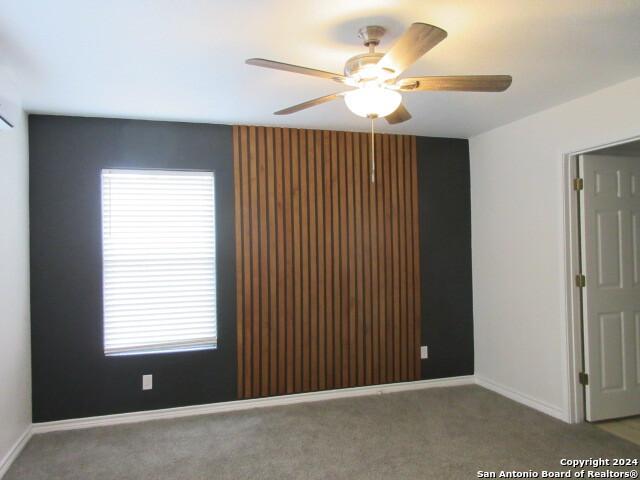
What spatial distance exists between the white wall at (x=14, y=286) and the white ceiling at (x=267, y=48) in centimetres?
37

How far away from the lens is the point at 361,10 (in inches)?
76.6

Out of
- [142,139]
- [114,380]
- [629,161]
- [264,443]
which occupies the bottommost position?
[264,443]

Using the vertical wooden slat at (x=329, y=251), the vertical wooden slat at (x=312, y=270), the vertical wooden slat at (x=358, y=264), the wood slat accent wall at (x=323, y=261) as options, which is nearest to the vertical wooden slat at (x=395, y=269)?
the wood slat accent wall at (x=323, y=261)

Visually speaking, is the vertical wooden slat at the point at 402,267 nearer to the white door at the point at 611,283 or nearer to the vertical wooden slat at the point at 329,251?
the vertical wooden slat at the point at 329,251

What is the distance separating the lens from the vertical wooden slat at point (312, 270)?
13.1 ft

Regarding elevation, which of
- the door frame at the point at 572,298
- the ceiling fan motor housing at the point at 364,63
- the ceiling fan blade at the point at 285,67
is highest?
the ceiling fan motor housing at the point at 364,63

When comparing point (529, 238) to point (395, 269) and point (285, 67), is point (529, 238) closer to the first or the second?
point (395, 269)

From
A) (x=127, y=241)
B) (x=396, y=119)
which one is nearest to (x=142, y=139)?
(x=127, y=241)

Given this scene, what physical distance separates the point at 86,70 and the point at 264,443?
264cm

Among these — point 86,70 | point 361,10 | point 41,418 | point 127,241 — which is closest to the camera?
point 361,10

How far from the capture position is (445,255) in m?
4.41

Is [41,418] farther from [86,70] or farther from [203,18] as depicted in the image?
[203,18]

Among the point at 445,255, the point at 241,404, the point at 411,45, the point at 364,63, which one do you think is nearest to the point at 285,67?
the point at 364,63

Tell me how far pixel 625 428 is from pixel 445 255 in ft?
6.38
